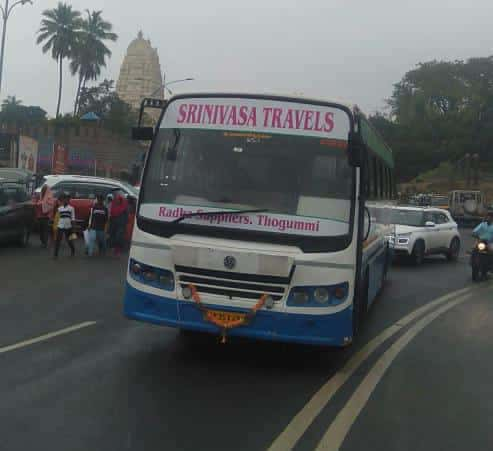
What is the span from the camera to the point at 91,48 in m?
72.5

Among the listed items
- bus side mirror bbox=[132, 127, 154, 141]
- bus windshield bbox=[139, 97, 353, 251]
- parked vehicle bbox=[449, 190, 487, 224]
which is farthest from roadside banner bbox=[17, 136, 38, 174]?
bus windshield bbox=[139, 97, 353, 251]

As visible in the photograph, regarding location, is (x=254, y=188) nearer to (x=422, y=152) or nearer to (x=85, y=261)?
(x=85, y=261)

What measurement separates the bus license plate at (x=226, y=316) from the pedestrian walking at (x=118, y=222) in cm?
1143

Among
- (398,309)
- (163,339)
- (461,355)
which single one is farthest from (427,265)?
(163,339)

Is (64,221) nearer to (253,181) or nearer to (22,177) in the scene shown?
(22,177)

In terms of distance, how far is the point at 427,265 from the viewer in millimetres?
20703

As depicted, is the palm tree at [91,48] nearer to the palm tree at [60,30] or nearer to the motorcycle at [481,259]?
the palm tree at [60,30]

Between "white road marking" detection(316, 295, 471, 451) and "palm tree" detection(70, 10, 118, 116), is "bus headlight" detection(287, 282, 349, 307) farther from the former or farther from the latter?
"palm tree" detection(70, 10, 118, 116)

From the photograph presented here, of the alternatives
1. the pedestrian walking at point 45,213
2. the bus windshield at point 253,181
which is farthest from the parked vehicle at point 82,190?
the bus windshield at point 253,181

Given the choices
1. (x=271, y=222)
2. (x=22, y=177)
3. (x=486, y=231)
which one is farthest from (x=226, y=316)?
(x=22, y=177)

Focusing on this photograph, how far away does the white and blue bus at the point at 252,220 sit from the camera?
692cm

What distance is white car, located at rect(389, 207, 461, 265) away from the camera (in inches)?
776

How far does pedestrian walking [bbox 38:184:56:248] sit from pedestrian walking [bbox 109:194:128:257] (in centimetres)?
194

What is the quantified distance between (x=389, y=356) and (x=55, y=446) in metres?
4.49
